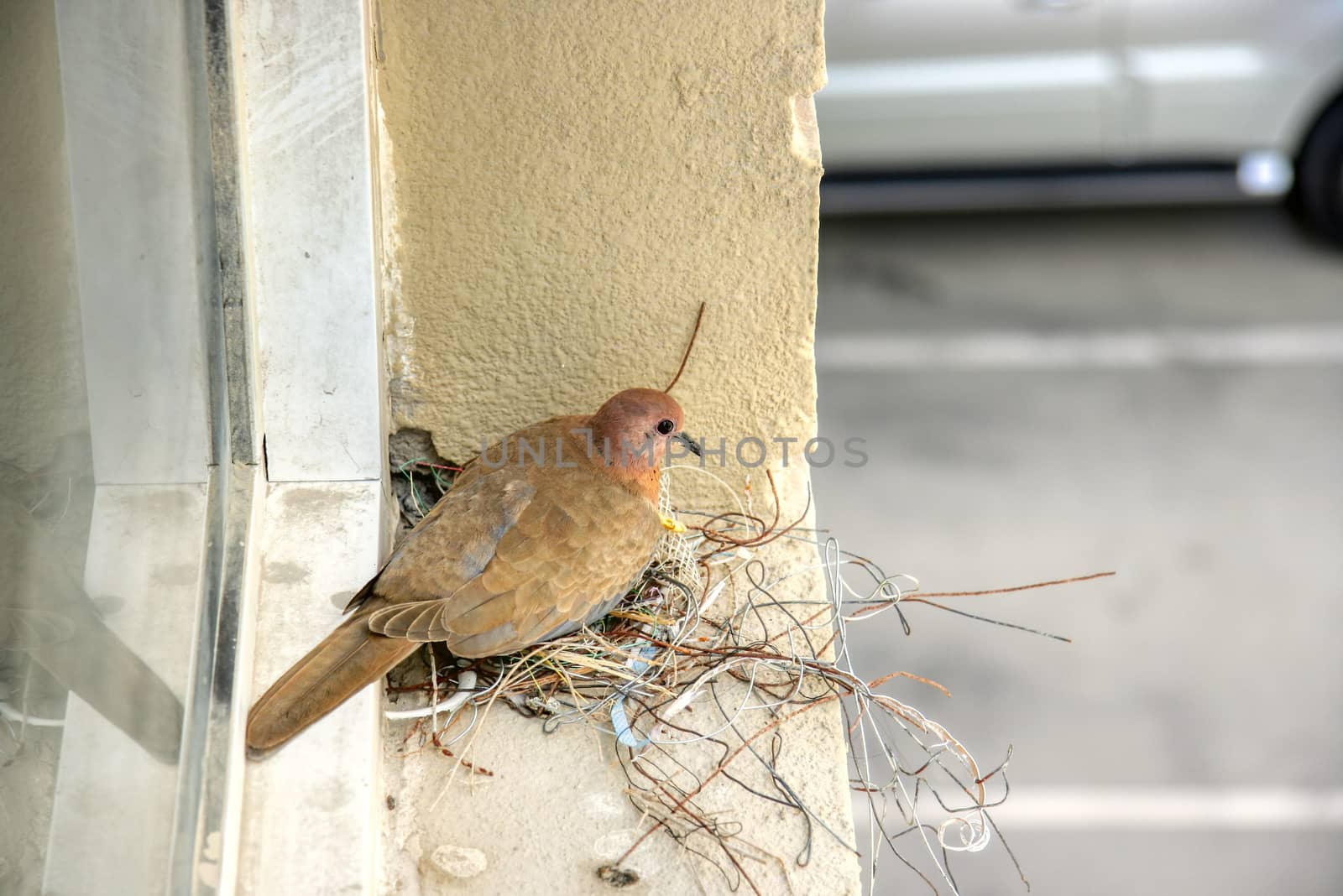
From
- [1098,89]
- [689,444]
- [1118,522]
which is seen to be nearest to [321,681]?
[689,444]

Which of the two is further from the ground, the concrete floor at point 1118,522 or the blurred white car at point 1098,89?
the blurred white car at point 1098,89

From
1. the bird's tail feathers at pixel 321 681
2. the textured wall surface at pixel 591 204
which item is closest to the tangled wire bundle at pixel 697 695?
the bird's tail feathers at pixel 321 681

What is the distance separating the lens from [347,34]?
95.0 inches

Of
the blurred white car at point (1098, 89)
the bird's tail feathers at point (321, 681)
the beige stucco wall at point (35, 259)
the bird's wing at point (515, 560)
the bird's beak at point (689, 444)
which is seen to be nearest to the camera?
the beige stucco wall at point (35, 259)

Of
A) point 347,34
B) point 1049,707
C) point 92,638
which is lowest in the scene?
point 1049,707

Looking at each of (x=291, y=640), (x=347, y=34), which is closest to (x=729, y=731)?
(x=291, y=640)

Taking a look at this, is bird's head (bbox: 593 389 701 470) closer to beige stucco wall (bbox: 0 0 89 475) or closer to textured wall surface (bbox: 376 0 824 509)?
textured wall surface (bbox: 376 0 824 509)

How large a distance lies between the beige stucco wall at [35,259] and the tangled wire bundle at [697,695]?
97 centimetres

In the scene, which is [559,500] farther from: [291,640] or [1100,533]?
[1100,533]

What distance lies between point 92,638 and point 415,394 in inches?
47.2

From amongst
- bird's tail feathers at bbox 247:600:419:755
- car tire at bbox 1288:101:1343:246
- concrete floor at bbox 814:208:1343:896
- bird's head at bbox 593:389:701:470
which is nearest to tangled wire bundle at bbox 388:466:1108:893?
bird's tail feathers at bbox 247:600:419:755

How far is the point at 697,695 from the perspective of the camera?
2545 millimetres

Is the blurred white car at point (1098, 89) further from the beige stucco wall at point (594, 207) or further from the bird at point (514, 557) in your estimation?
the bird at point (514, 557)

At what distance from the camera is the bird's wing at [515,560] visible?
2289 millimetres
